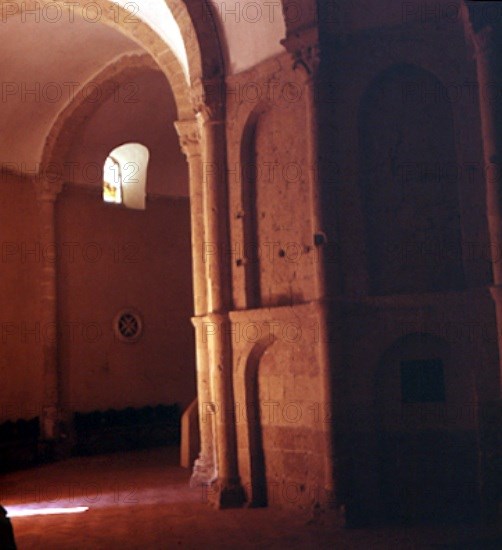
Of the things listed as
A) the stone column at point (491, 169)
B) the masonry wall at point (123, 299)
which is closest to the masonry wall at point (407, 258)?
the stone column at point (491, 169)

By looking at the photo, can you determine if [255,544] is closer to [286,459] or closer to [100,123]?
[286,459]

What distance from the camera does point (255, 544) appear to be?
335 inches

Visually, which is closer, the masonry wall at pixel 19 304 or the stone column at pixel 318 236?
the stone column at pixel 318 236

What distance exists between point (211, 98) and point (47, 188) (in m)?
6.87

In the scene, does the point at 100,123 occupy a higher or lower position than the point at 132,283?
higher

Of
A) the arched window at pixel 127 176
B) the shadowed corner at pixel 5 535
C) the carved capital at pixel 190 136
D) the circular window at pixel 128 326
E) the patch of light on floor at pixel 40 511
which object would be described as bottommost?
the patch of light on floor at pixel 40 511

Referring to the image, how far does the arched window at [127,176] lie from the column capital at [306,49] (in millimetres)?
9139

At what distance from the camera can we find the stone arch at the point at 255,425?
34.5 feet

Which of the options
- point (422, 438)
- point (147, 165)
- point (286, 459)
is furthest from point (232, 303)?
point (147, 165)

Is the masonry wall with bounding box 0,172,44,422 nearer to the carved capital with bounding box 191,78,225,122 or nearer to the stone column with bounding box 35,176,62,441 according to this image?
the stone column with bounding box 35,176,62,441

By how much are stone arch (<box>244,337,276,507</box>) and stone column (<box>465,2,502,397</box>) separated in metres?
3.22

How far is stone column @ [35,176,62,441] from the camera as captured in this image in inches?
649

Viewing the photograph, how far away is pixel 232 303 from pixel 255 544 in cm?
362

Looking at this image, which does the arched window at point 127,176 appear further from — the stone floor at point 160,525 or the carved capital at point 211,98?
the carved capital at point 211,98
